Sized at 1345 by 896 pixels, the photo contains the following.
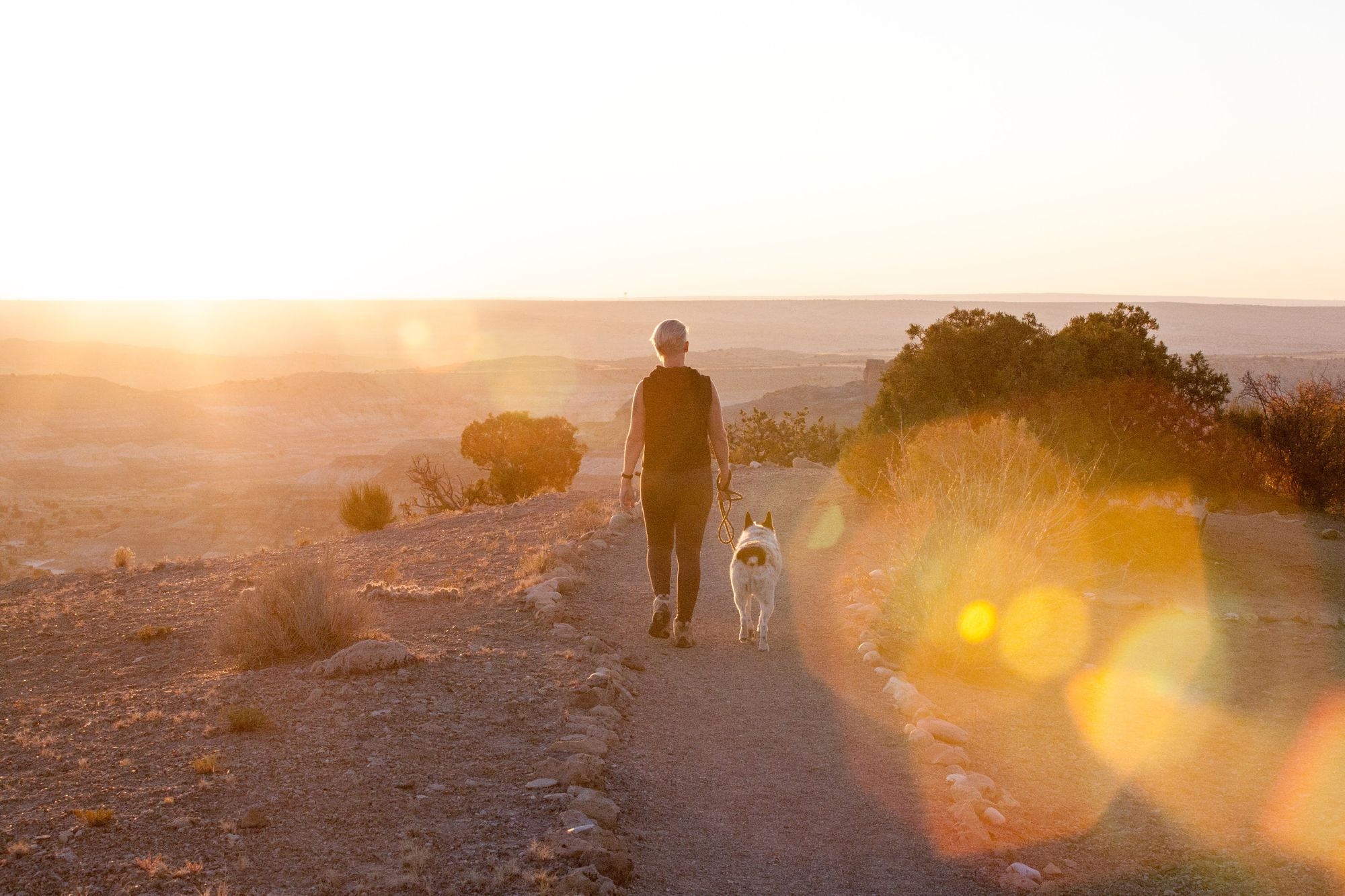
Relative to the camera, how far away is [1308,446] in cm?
1689

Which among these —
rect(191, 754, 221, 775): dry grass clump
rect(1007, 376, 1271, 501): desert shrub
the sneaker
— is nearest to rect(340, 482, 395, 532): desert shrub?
rect(1007, 376, 1271, 501): desert shrub

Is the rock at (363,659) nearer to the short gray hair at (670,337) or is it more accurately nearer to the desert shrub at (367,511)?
the short gray hair at (670,337)

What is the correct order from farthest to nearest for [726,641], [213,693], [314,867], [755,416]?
[755,416], [726,641], [213,693], [314,867]

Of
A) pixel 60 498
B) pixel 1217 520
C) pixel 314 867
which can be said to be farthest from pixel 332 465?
pixel 314 867

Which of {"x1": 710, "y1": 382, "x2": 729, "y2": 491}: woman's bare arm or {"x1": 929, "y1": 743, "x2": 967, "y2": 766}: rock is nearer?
{"x1": 929, "y1": 743, "x2": 967, "y2": 766}: rock

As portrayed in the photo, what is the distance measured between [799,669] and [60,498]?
41.6 metres

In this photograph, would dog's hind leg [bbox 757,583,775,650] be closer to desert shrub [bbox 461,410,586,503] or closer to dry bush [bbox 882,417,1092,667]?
dry bush [bbox 882,417,1092,667]

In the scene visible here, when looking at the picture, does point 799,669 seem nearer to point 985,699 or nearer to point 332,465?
point 985,699

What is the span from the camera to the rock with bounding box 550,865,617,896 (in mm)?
3689

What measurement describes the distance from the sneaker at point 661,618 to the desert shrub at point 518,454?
16.9 m

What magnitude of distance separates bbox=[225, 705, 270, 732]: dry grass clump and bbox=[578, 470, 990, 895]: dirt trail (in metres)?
1.90

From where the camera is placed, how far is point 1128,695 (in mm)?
7410

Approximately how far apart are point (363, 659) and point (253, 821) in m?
2.25

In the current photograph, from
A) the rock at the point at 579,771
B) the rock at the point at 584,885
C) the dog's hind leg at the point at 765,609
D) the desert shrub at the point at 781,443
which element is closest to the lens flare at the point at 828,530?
the dog's hind leg at the point at 765,609
